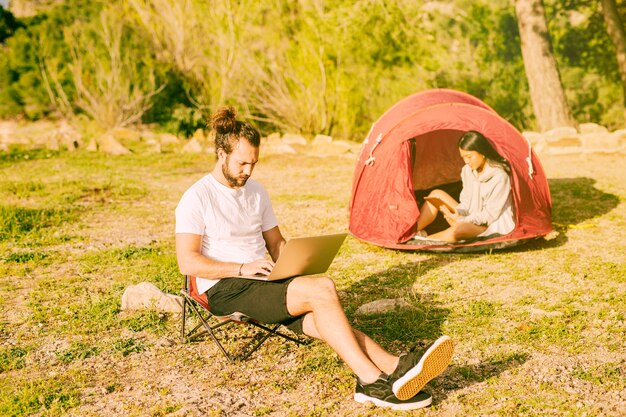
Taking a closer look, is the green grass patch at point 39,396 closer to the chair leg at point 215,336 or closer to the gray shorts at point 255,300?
the chair leg at point 215,336

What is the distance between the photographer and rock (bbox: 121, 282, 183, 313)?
5051mm

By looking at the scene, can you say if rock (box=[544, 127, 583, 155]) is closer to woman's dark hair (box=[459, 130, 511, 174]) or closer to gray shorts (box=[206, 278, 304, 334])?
woman's dark hair (box=[459, 130, 511, 174])

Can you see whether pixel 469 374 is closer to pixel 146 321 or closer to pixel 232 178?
pixel 232 178

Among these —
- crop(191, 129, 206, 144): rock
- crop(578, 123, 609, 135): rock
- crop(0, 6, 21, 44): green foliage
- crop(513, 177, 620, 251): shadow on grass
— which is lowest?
crop(513, 177, 620, 251): shadow on grass

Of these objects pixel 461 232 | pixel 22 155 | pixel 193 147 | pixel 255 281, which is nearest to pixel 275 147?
pixel 193 147

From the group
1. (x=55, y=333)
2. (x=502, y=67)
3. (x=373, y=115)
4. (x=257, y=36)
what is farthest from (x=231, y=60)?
(x=55, y=333)

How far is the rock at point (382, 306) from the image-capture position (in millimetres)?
4910

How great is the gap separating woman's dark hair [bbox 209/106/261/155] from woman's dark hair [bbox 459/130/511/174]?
3272mm

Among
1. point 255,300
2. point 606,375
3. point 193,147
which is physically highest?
point 193,147

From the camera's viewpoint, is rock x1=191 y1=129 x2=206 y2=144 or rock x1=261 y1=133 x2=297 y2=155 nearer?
rock x1=261 y1=133 x2=297 y2=155

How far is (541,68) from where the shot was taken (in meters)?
13.4

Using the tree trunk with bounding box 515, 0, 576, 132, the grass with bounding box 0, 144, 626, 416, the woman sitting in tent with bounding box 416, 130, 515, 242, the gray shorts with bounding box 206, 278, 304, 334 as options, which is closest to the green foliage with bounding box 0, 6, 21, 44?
the grass with bounding box 0, 144, 626, 416

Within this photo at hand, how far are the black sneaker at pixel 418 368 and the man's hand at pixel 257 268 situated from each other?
94 cm

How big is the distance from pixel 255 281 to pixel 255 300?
136mm
